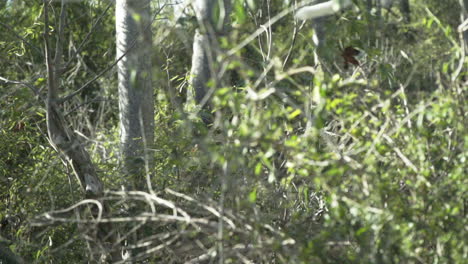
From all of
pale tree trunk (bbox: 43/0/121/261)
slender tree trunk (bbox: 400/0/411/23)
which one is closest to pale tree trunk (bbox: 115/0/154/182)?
pale tree trunk (bbox: 43/0/121/261)

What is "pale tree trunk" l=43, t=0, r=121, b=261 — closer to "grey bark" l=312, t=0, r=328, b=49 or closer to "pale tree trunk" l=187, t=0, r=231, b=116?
"grey bark" l=312, t=0, r=328, b=49

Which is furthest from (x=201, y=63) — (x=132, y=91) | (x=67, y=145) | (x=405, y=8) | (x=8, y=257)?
(x=405, y=8)

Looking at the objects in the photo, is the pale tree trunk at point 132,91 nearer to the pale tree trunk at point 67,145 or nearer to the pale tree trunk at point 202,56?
the pale tree trunk at point 202,56

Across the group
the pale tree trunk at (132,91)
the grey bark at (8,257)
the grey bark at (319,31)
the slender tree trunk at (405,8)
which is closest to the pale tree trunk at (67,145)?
the grey bark at (8,257)

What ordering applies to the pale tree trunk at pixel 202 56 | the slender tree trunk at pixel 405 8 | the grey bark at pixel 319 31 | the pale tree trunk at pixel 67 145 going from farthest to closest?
the slender tree trunk at pixel 405 8
the pale tree trunk at pixel 202 56
the grey bark at pixel 319 31
the pale tree trunk at pixel 67 145

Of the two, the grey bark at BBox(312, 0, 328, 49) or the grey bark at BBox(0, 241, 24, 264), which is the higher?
the grey bark at BBox(312, 0, 328, 49)

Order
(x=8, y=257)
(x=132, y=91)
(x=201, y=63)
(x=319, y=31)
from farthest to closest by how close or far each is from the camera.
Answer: (x=201, y=63), (x=132, y=91), (x=319, y=31), (x=8, y=257)

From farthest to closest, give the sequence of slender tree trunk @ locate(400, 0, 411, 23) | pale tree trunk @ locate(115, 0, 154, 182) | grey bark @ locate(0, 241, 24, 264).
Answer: slender tree trunk @ locate(400, 0, 411, 23) < pale tree trunk @ locate(115, 0, 154, 182) < grey bark @ locate(0, 241, 24, 264)

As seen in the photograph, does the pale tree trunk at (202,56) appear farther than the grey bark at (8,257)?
Yes

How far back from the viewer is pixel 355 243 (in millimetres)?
3254

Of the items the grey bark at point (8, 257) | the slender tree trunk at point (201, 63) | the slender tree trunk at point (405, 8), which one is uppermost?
the slender tree trunk at point (201, 63)

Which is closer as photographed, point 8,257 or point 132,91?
point 8,257

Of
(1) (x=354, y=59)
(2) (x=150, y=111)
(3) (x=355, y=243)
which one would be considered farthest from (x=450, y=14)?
(3) (x=355, y=243)

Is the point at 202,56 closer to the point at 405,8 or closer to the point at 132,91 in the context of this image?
the point at 132,91
